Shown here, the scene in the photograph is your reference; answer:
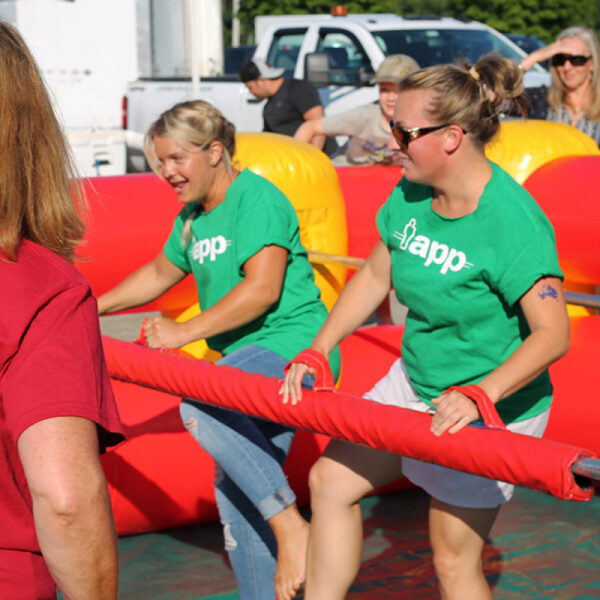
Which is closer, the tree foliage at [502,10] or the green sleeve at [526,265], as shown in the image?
the green sleeve at [526,265]

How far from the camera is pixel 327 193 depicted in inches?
199

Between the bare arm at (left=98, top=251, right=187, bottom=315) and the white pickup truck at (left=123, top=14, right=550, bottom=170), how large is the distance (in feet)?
21.9

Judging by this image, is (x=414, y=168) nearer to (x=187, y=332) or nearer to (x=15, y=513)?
(x=187, y=332)

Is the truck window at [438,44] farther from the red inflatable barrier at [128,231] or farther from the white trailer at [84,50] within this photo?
the red inflatable barrier at [128,231]

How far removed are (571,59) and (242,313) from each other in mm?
3476

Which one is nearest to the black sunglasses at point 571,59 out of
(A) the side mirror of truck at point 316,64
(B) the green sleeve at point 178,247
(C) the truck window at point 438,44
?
(B) the green sleeve at point 178,247

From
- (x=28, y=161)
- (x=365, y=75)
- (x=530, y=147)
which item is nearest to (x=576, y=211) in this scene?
(x=530, y=147)

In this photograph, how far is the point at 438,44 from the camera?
35.6 ft

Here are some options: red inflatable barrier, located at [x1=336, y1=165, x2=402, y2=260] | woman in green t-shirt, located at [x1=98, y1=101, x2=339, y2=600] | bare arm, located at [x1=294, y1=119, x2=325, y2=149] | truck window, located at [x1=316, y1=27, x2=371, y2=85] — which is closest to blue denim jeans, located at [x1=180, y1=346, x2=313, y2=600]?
woman in green t-shirt, located at [x1=98, y1=101, x2=339, y2=600]

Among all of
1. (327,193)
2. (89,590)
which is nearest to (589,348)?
(327,193)

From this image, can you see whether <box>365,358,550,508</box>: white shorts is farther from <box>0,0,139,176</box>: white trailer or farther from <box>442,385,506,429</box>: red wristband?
<box>0,0,139,176</box>: white trailer

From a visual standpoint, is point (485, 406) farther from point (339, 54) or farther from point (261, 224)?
point (339, 54)

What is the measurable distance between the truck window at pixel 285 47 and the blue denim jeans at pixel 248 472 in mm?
9314

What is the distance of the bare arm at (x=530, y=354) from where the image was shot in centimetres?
235
